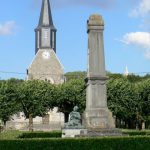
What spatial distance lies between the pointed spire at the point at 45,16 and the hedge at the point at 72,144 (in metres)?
73.1

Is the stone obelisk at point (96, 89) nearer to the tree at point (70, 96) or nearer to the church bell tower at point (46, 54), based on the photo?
the tree at point (70, 96)

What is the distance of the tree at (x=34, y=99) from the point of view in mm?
55094

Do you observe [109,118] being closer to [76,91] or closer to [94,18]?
[94,18]

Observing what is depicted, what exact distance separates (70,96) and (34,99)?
157 inches

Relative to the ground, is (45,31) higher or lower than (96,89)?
higher

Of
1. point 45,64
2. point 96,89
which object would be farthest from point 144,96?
point 45,64

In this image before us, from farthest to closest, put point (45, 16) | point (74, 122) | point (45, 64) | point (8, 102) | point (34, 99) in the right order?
point (45, 16)
point (45, 64)
point (34, 99)
point (8, 102)
point (74, 122)

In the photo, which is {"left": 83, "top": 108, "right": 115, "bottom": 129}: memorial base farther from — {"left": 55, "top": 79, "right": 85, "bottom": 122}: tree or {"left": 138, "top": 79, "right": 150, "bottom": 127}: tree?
{"left": 138, "top": 79, "right": 150, "bottom": 127}: tree

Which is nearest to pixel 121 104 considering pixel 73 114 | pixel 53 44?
pixel 73 114

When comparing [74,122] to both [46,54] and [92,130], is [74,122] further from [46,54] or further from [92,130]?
[46,54]

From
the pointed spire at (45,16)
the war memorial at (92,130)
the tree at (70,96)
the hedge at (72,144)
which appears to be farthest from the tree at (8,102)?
the pointed spire at (45,16)

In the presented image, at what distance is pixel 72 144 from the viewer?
64.0ft

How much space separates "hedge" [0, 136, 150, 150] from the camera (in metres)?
19.4

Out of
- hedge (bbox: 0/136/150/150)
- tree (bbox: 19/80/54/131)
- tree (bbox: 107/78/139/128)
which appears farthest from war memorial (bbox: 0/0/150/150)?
tree (bbox: 19/80/54/131)
